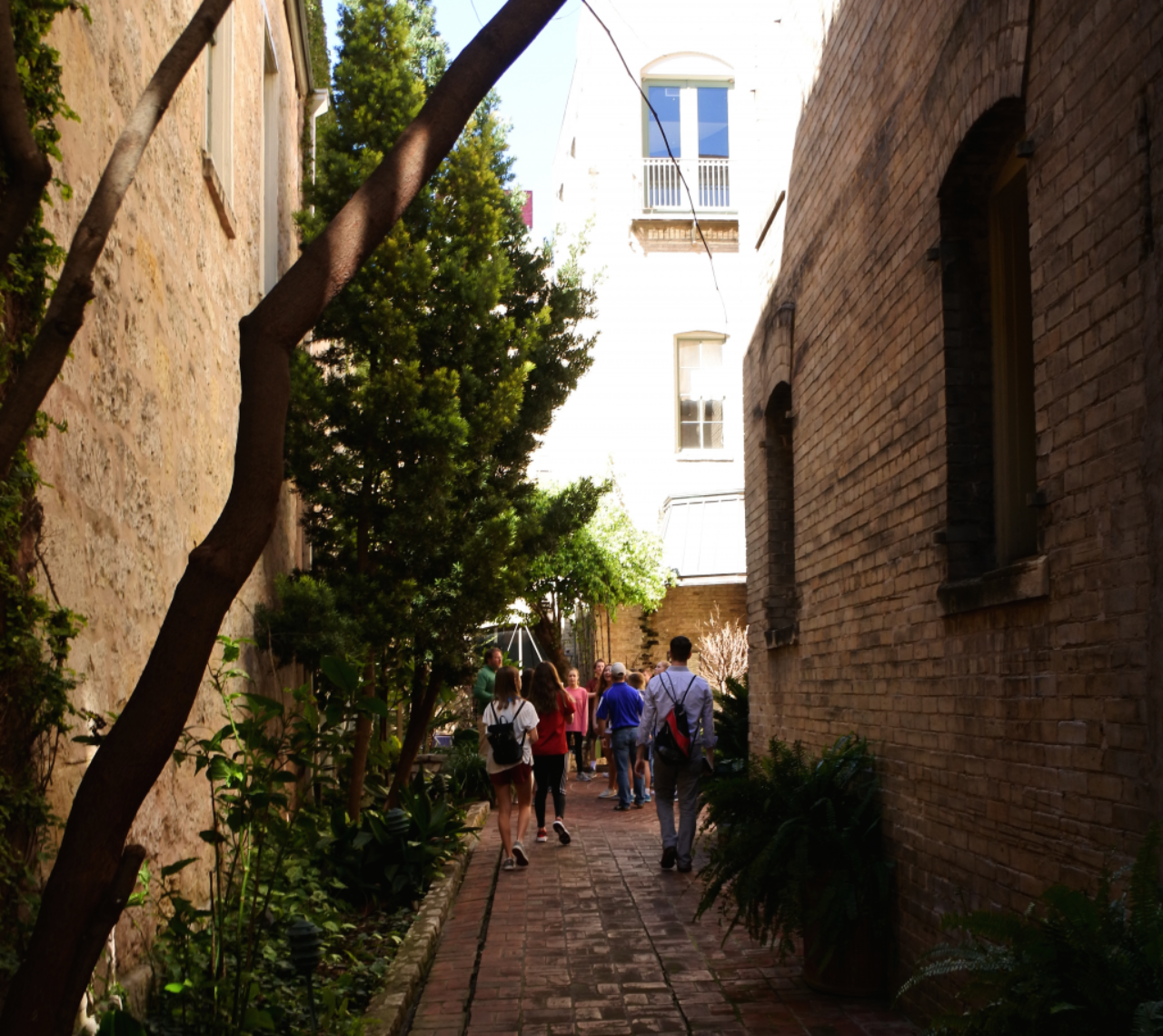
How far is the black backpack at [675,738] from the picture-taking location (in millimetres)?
10586

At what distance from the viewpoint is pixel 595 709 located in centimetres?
2120

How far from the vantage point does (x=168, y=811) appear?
6324mm

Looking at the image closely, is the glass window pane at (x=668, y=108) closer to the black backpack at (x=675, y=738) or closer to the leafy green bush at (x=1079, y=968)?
the black backpack at (x=675, y=738)

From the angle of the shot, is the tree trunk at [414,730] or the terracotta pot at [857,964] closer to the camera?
the terracotta pot at [857,964]

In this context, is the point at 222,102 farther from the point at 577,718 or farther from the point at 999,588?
the point at 577,718

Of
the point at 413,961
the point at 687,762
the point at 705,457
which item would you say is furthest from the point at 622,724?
the point at 705,457

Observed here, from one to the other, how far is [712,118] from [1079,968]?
81.3 feet

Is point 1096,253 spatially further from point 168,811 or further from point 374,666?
point 374,666

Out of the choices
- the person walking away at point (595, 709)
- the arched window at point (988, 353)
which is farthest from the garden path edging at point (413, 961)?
the person walking away at point (595, 709)

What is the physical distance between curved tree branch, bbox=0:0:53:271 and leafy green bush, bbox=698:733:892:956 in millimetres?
4496

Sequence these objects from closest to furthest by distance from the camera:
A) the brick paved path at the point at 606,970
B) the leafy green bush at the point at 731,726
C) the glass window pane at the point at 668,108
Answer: the brick paved path at the point at 606,970
the leafy green bush at the point at 731,726
the glass window pane at the point at 668,108

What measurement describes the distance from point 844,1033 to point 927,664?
1754 millimetres

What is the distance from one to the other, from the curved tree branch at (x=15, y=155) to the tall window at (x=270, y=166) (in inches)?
310

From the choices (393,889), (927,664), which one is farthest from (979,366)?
(393,889)
